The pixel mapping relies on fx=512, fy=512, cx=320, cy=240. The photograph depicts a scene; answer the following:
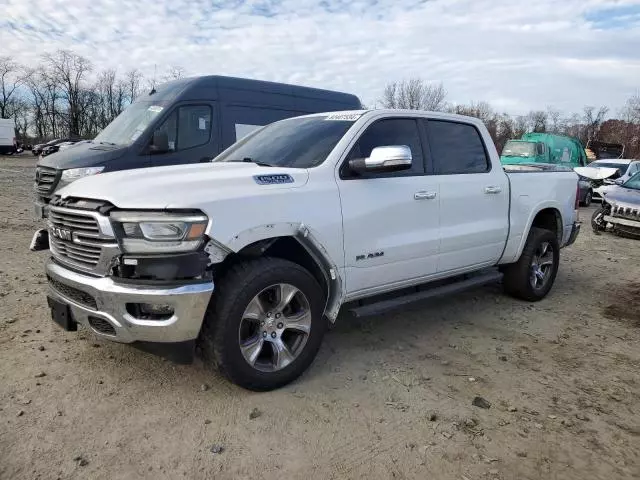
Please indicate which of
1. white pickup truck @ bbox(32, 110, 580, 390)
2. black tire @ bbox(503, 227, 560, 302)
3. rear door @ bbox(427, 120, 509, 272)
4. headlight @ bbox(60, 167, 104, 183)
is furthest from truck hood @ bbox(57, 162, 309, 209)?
headlight @ bbox(60, 167, 104, 183)

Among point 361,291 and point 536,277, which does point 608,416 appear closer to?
point 361,291

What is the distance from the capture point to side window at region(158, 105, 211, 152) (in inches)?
294

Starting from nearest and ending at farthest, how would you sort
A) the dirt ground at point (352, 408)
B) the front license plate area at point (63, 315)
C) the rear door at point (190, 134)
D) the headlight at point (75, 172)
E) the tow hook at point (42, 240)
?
the dirt ground at point (352, 408), the front license plate area at point (63, 315), the tow hook at point (42, 240), the headlight at point (75, 172), the rear door at point (190, 134)

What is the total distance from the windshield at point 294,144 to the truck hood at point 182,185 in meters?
0.25

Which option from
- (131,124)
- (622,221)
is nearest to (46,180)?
(131,124)

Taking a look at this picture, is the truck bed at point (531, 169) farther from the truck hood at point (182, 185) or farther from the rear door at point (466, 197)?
the truck hood at point (182, 185)

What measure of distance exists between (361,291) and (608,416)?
182cm

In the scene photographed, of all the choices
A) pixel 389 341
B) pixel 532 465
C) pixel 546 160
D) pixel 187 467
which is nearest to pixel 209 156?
pixel 389 341

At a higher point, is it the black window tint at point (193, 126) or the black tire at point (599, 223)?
the black window tint at point (193, 126)

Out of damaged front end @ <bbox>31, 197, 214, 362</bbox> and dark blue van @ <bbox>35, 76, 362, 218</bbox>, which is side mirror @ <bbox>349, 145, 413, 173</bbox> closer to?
damaged front end @ <bbox>31, 197, 214, 362</bbox>

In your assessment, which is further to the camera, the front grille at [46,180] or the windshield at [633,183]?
the windshield at [633,183]

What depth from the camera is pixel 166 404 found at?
3234mm

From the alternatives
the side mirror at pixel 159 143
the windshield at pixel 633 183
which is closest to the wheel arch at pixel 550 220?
the side mirror at pixel 159 143

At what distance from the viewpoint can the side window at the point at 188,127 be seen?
24.5ft
